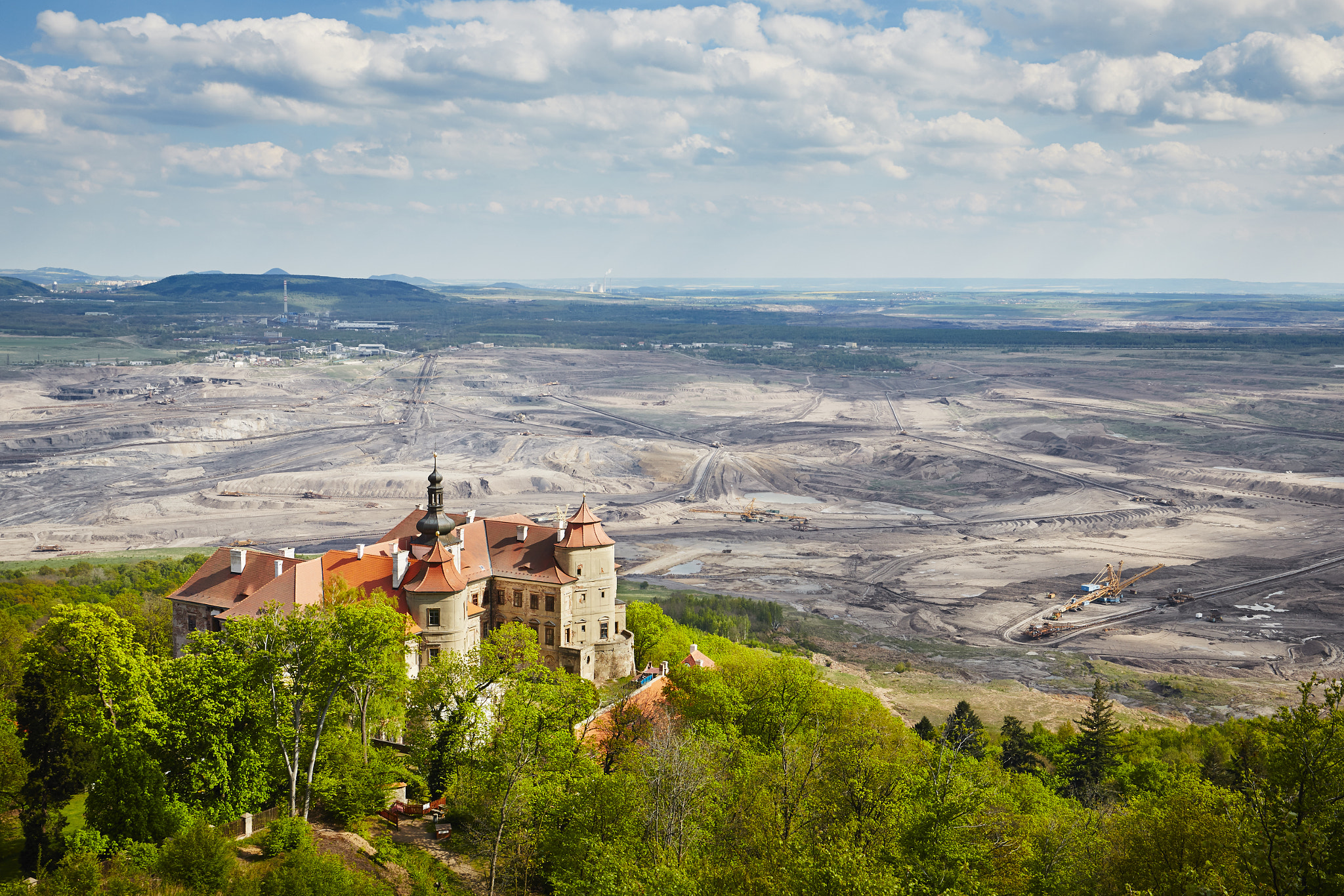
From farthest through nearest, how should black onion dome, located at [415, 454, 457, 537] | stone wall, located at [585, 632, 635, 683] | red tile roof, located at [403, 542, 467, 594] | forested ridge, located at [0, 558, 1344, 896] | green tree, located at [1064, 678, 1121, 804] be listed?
stone wall, located at [585, 632, 635, 683], black onion dome, located at [415, 454, 457, 537], green tree, located at [1064, 678, 1121, 804], red tile roof, located at [403, 542, 467, 594], forested ridge, located at [0, 558, 1344, 896]

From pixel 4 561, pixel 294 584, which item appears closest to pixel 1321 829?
pixel 294 584

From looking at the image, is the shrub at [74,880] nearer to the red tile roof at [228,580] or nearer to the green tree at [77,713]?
the green tree at [77,713]

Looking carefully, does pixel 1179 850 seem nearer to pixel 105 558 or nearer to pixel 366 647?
pixel 366 647

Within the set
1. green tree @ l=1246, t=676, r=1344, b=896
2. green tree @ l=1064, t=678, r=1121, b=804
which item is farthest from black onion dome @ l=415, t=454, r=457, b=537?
green tree @ l=1246, t=676, r=1344, b=896

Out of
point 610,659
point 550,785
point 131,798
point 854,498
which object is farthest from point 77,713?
point 854,498

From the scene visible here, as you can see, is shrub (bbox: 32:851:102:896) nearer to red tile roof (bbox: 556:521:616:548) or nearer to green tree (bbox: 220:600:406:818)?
green tree (bbox: 220:600:406:818)

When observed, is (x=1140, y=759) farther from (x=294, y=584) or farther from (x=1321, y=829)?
(x=294, y=584)
